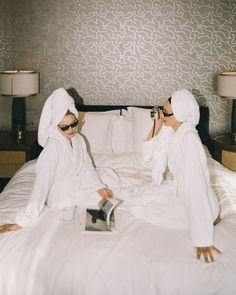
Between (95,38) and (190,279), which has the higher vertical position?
(95,38)

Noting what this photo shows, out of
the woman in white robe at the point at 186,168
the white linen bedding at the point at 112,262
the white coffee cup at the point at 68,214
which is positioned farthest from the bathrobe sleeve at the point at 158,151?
the white coffee cup at the point at 68,214

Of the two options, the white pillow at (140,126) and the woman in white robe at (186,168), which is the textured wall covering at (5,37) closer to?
the white pillow at (140,126)

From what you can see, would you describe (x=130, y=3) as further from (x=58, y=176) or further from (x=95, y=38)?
(x=58, y=176)

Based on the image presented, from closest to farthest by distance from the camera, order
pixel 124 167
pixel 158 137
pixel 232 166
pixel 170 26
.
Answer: pixel 158 137, pixel 124 167, pixel 232 166, pixel 170 26

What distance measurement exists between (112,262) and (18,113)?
101 inches

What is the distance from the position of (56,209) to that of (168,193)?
2.18 feet

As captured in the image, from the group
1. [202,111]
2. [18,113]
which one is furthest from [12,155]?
[202,111]

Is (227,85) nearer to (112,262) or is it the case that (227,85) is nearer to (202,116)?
(202,116)

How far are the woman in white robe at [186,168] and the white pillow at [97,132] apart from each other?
1.00 m

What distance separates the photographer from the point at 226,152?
3922 millimetres

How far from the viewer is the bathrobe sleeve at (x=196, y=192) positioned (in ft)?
6.61

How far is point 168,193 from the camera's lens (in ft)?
8.09

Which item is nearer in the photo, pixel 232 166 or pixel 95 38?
pixel 232 166

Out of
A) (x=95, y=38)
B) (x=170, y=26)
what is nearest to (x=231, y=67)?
(x=170, y=26)
